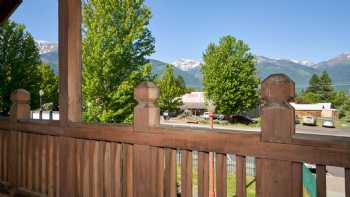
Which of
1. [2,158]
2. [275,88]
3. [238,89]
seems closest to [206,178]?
[275,88]

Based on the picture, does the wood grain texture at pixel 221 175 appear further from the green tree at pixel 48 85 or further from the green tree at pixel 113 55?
the green tree at pixel 48 85

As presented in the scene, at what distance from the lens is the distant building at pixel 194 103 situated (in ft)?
104

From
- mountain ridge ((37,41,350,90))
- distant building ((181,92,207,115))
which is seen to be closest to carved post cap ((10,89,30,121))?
mountain ridge ((37,41,350,90))

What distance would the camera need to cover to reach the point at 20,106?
2.38 metres

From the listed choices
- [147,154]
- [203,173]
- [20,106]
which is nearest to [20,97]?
[20,106]

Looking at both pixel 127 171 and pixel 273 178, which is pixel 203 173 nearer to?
pixel 273 178

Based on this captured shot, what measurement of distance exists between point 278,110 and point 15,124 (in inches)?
78.2

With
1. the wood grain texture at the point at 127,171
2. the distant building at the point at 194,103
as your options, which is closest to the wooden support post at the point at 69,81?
the wood grain texture at the point at 127,171

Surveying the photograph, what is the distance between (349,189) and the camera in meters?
1.01

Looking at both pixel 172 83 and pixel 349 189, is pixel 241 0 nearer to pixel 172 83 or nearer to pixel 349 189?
pixel 172 83

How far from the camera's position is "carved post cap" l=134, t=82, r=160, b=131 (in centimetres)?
157

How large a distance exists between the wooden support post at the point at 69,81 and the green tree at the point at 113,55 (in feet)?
32.8

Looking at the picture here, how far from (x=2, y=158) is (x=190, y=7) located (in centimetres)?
5224

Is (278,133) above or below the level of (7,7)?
below
